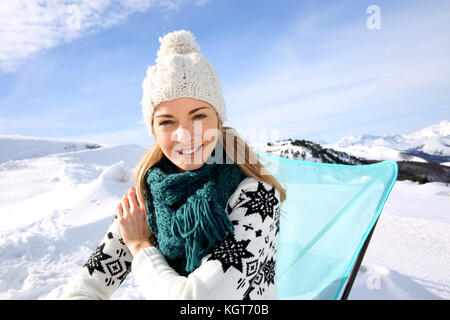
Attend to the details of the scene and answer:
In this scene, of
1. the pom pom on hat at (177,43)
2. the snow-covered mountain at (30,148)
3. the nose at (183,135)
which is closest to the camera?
the nose at (183,135)

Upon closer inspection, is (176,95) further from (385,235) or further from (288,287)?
(385,235)

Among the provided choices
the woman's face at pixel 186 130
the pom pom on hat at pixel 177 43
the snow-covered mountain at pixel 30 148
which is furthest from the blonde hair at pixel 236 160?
the snow-covered mountain at pixel 30 148

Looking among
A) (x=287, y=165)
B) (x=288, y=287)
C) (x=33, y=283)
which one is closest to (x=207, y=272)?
(x=288, y=287)

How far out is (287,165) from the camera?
9.05ft

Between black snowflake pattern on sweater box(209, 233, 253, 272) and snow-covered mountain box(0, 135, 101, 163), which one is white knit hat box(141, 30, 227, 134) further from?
snow-covered mountain box(0, 135, 101, 163)

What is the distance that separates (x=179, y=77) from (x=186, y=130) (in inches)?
9.4

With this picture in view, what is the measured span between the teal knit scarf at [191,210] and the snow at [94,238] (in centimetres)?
53

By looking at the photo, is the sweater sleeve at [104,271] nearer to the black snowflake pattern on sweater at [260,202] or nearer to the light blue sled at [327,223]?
the black snowflake pattern on sweater at [260,202]

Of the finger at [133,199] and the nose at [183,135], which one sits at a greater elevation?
the nose at [183,135]

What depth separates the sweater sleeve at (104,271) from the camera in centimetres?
131

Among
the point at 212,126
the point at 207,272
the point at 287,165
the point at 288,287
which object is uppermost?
the point at 212,126

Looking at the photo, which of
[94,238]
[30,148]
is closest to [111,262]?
[94,238]

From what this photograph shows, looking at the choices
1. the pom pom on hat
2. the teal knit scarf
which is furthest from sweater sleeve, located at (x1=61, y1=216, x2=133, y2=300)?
the pom pom on hat
